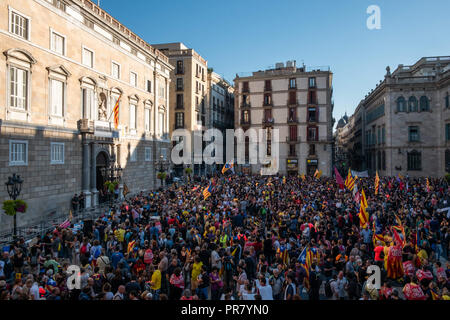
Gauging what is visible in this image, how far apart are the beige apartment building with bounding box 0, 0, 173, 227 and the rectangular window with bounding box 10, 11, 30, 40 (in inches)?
2.2

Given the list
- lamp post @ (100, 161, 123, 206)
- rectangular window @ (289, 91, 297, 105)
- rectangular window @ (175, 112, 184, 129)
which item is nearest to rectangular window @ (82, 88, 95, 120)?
lamp post @ (100, 161, 123, 206)

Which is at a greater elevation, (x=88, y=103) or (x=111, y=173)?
(x=88, y=103)

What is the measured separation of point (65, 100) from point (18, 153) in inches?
208

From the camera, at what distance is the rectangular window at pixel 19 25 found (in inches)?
691

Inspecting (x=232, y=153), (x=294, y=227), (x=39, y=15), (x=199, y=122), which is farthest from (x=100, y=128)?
(x=232, y=153)

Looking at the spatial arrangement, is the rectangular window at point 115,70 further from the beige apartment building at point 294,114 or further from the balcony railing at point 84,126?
the beige apartment building at point 294,114

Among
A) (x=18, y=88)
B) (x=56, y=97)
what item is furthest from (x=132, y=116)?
(x=18, y=88)

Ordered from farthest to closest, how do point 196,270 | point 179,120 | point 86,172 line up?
point 179,120 → point 86,172 → point 196,270

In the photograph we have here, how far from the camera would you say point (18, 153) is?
58.6 ft

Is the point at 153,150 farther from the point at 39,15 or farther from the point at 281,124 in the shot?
the point at 281,124

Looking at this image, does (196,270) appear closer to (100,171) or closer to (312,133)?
(100,171)

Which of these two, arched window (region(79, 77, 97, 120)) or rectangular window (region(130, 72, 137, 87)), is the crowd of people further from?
rectangular window (region(130, 72, 137, 87))

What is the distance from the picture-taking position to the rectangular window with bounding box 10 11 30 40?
17562mm
